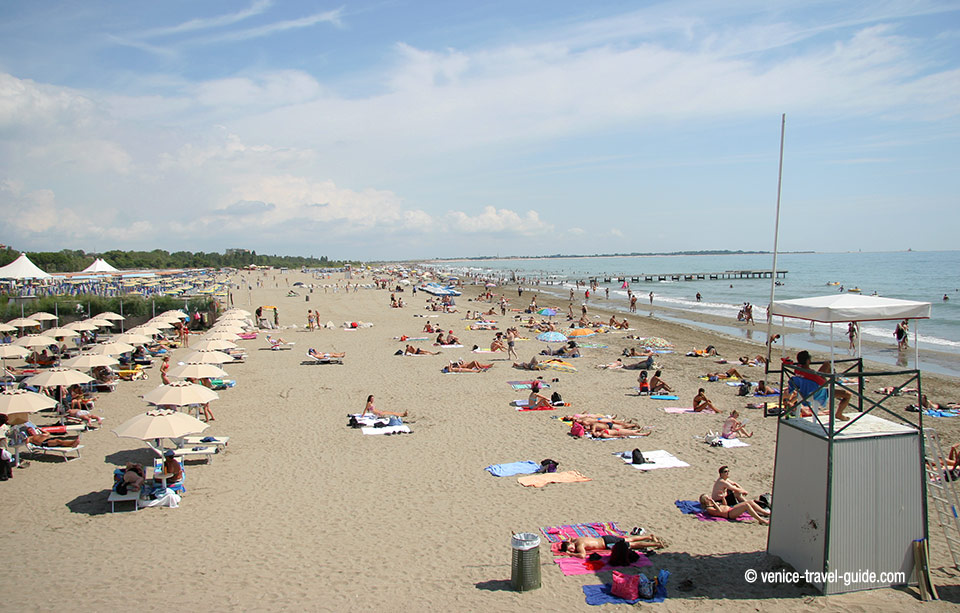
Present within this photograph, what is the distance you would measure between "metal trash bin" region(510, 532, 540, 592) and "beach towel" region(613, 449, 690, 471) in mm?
4193

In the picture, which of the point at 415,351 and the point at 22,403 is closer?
the point at 22,403

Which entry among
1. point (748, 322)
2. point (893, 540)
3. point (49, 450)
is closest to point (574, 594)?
point (893, 540)

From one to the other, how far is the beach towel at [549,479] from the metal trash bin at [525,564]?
2932 mm

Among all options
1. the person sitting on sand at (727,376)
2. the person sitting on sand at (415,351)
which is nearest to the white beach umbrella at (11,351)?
the person sitting on sand at (415,351)

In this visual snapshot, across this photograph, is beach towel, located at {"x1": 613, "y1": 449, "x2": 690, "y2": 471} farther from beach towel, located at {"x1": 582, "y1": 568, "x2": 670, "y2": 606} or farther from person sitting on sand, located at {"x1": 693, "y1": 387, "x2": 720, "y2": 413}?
beach towel, located at {"x1": 582, "y1": 568, "x2": 670, "y2": 606}

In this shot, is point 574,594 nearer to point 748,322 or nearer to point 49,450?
point 49,450

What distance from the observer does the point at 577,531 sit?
730 cm

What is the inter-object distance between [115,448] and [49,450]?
1.01 m

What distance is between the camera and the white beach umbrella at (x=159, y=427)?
8617 mm

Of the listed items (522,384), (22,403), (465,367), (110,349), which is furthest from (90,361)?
(522,384)

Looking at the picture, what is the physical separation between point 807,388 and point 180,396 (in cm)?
986

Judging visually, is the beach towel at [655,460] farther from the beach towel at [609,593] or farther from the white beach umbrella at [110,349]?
the white beach umbrella at [110,349]

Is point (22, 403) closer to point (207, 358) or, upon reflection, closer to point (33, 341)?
point (207, 358)

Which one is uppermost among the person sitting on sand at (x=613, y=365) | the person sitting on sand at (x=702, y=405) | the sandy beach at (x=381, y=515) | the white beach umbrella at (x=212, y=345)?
the white beach umbrella at (x=212, y=345)
